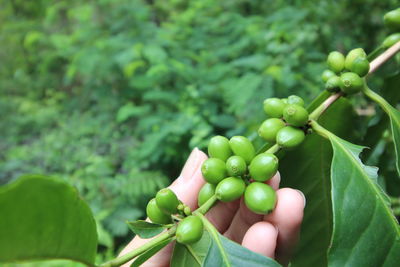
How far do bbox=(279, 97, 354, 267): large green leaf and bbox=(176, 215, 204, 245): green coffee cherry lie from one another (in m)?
0.37

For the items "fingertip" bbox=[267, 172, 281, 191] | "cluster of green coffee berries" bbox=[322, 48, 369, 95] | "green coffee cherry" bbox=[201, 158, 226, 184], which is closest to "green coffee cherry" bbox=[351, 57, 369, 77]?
"cluster of green coffee berries" bbox=[322, 48, 369, 95]

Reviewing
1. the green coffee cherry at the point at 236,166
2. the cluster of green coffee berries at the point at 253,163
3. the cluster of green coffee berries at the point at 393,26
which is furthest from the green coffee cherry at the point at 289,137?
the cluster of green coffee berries at the point at 393,26

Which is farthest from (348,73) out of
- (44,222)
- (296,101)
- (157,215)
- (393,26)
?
(44,222)

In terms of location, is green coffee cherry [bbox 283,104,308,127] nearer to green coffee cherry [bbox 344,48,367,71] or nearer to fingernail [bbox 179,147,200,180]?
green coffee cherry [bbox 344,48,367,71]

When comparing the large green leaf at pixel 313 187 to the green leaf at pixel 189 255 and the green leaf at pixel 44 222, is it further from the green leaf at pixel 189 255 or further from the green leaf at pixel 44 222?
the green leaf at pixel 44 222

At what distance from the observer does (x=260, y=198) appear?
0.77 metres

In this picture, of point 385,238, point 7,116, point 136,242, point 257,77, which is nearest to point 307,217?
point 385,238

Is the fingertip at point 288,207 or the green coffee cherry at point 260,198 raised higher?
the green coffee cherry at point 260,198

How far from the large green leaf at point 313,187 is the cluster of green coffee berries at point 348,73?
0.11 meters

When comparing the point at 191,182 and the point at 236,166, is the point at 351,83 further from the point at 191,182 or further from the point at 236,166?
the point at 191,182

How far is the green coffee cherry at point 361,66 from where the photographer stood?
88cm

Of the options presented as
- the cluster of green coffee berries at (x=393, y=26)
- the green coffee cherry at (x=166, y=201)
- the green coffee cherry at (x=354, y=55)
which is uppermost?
the cluster of green coffee berries at (x=393, y=26)

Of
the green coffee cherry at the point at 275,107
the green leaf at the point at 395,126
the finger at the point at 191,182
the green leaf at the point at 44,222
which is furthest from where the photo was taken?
the finger at the point at 191,182

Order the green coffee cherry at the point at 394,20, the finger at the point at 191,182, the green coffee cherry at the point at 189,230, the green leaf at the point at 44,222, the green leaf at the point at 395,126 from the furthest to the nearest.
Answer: the finger at the point at 191,182
the green coffee cherry at the point at 394,20
the green leaf at the point at 395,126
the green coffee cherry at the point at 189,230
the green leaf at the point at 44,222
